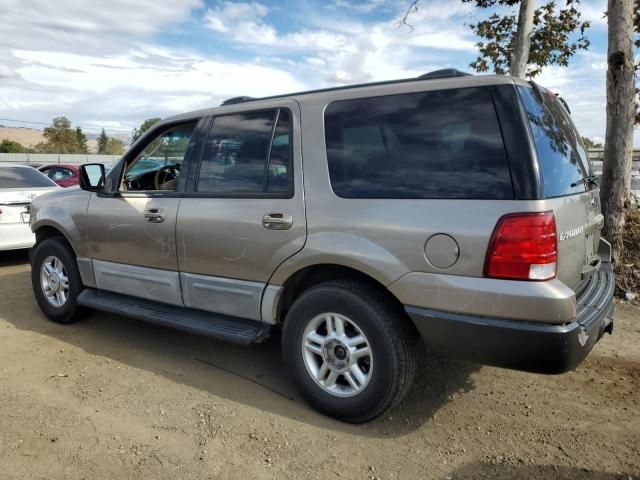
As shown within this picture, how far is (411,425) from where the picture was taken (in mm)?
3227

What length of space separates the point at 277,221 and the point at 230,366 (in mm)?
1419

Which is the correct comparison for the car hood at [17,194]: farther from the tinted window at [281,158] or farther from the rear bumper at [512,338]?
the rear bumper at [512,338]

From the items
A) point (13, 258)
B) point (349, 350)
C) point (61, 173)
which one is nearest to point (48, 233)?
point (349, 350)

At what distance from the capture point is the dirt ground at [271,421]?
2.80 m

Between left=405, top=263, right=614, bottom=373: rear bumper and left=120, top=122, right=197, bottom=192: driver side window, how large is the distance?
7.43ft

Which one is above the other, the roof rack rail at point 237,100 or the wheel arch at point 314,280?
the roof rack rail at point 237,100

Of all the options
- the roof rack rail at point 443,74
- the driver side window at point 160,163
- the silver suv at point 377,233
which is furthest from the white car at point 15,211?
the roof rack rail at point 443,74

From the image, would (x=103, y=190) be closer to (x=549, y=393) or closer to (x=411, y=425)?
(x=411, y=425)

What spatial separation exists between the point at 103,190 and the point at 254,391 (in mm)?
2182

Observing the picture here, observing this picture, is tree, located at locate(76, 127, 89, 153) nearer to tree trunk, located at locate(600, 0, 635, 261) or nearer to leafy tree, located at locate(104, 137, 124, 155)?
leafy tree, located at locate(104, 137, 124, 155)

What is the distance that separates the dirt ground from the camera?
9.18ft

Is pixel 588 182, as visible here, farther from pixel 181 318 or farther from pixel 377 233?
pixel 181 318

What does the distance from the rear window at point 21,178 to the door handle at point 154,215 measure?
16.1 feet

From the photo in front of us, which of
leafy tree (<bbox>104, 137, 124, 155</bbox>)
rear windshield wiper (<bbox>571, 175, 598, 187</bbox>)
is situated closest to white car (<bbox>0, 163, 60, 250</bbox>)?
rear windshield wiper (<bbox>571, 175, 598, 187</bbox>)
